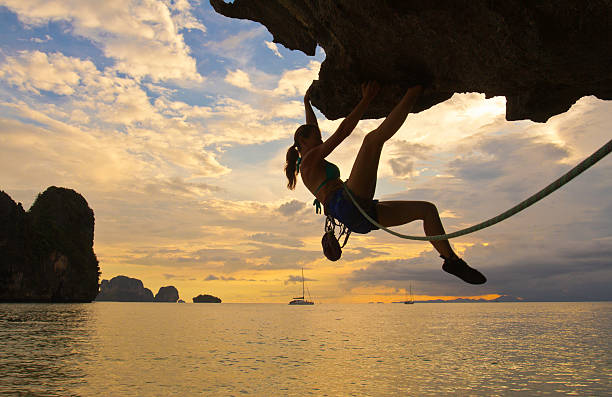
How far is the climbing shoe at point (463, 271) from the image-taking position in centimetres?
355

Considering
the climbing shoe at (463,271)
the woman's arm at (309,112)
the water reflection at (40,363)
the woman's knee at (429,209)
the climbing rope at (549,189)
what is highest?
the woman's arm at (309,112)

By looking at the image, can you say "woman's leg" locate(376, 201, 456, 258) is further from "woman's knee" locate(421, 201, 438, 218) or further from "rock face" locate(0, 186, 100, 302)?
"rock face" locate(0, 186, 100, 302)

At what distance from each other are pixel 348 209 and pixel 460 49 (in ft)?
5.68

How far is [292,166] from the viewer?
4.05m

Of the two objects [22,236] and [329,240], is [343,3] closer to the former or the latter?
[329,240]

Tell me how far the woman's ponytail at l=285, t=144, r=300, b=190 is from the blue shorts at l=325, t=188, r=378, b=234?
0.48 meters

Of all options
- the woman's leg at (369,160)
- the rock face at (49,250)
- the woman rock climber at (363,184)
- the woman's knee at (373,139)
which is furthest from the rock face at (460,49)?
the rock face at (49,250)

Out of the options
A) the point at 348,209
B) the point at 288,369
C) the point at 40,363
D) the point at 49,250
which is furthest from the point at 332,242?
the point at 49,250

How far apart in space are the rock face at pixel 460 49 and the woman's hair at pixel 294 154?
80cm

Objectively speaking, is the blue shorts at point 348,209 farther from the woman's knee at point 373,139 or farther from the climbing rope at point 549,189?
the climbing rope at point 549,189

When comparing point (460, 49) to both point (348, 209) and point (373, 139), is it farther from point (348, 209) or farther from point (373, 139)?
point (348, 209)

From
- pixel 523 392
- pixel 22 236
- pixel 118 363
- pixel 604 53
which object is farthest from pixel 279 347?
pixel 22 236

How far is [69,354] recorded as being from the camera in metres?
19.2

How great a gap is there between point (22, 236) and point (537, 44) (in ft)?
284
